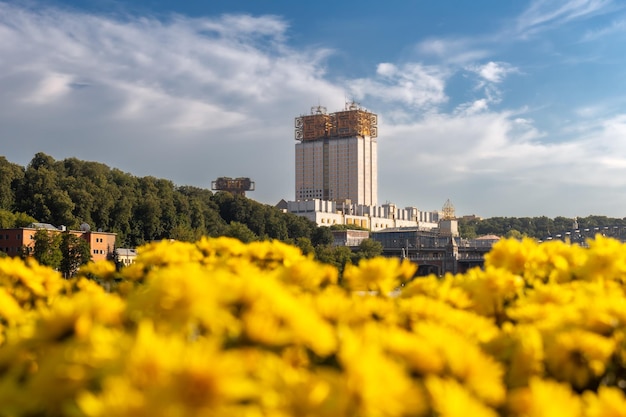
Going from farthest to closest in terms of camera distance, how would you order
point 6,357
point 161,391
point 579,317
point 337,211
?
1. point 337,211
2. point 579,317
3. point 6,357
4. point 161,391

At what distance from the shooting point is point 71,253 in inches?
2638

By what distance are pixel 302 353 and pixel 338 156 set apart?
535 ft

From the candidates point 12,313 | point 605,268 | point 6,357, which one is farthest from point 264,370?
point 605,268

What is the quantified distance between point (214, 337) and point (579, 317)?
192 centimetres

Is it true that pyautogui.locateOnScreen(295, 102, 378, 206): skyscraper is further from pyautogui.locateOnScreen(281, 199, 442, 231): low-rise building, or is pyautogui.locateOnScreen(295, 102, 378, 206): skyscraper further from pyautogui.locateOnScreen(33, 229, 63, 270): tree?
pyautogui.locateOnScreen(33, 229, 63, 270): tree

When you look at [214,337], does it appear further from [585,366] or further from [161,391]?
[585,366]

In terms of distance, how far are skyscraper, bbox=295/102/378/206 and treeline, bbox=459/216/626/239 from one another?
2259cm

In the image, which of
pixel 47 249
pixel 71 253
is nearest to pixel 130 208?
pixel 71 253

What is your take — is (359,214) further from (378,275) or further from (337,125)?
(378,275)

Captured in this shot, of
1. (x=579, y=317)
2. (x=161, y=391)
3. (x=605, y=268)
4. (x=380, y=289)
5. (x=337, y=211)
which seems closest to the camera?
(x=161, y=391)

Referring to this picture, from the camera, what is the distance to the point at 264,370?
9.96 ft

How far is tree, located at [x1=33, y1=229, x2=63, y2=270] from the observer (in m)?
64.6

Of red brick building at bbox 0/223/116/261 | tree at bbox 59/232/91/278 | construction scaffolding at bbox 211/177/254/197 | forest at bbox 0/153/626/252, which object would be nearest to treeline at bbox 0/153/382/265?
forest at bbox 0/153/626/252

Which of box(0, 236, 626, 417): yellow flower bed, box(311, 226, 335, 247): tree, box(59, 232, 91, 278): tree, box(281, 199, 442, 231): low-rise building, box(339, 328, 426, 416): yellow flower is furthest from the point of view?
box(281, 199, 442, 231): low-rise building
